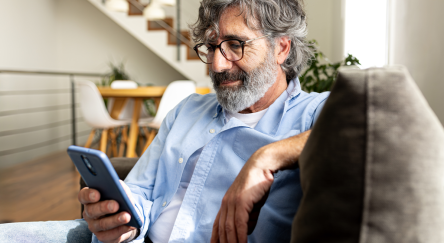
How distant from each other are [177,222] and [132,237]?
124 millimetres

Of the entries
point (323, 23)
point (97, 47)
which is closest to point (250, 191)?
point (323, 23)

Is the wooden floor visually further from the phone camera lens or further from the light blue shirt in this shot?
the phone camera lens

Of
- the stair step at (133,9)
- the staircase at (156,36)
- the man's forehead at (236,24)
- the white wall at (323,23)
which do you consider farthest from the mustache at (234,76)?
the stair step at (133,9)

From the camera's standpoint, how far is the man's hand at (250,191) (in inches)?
23.5

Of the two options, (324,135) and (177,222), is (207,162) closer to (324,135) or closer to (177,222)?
(177,222)

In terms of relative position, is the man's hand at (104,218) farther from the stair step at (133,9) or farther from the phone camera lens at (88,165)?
the stair step at (133,9)

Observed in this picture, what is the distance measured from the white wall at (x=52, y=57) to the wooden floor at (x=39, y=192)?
1069mm

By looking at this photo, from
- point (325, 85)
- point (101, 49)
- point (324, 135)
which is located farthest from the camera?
point (101, 49)

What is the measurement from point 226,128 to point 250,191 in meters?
0.36

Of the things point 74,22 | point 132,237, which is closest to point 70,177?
point 132,237

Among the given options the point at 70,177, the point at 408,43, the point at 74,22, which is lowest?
the point at 70,177

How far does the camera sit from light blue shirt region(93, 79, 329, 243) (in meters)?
0.81

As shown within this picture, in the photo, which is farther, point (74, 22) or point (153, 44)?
point (74, 22)

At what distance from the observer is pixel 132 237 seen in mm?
→ 914
